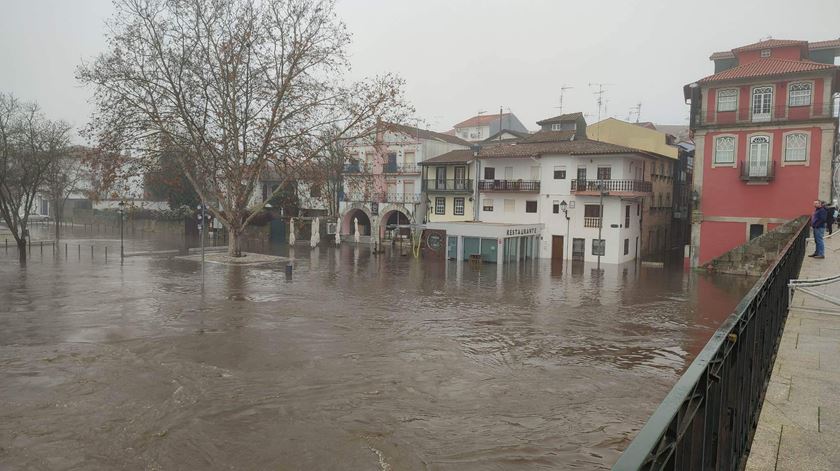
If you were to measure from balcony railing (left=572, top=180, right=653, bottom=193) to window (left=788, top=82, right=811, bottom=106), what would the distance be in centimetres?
1059

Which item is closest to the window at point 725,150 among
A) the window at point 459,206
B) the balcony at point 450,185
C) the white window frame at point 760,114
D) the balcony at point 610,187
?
the white window frame at point 760,114

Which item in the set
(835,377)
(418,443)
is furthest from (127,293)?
(835,377)

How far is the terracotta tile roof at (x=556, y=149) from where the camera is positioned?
41.9 m

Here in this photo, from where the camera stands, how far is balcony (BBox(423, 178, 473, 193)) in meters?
48.8

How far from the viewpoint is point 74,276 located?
30938 millimetres

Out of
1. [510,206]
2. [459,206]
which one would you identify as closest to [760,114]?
[510,206]

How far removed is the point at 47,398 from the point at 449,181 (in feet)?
131

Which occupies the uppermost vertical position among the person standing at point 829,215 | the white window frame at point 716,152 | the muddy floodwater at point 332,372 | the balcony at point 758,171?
the white window frame at point 716,152

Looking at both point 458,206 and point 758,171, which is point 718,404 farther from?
point 458,206

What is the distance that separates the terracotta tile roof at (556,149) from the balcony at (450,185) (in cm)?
273

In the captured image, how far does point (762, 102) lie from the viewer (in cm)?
3434

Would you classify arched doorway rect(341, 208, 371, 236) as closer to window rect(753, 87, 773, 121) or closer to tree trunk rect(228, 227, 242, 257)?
tree trunk rect(228, 227, 242, 257)

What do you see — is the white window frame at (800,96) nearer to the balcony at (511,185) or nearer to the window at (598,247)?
the window at (598,247)

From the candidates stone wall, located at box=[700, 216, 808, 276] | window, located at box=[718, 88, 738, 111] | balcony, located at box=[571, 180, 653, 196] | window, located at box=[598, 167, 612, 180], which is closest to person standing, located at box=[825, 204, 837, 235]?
stone wall, located at box=[700, 216, 808, 276]
